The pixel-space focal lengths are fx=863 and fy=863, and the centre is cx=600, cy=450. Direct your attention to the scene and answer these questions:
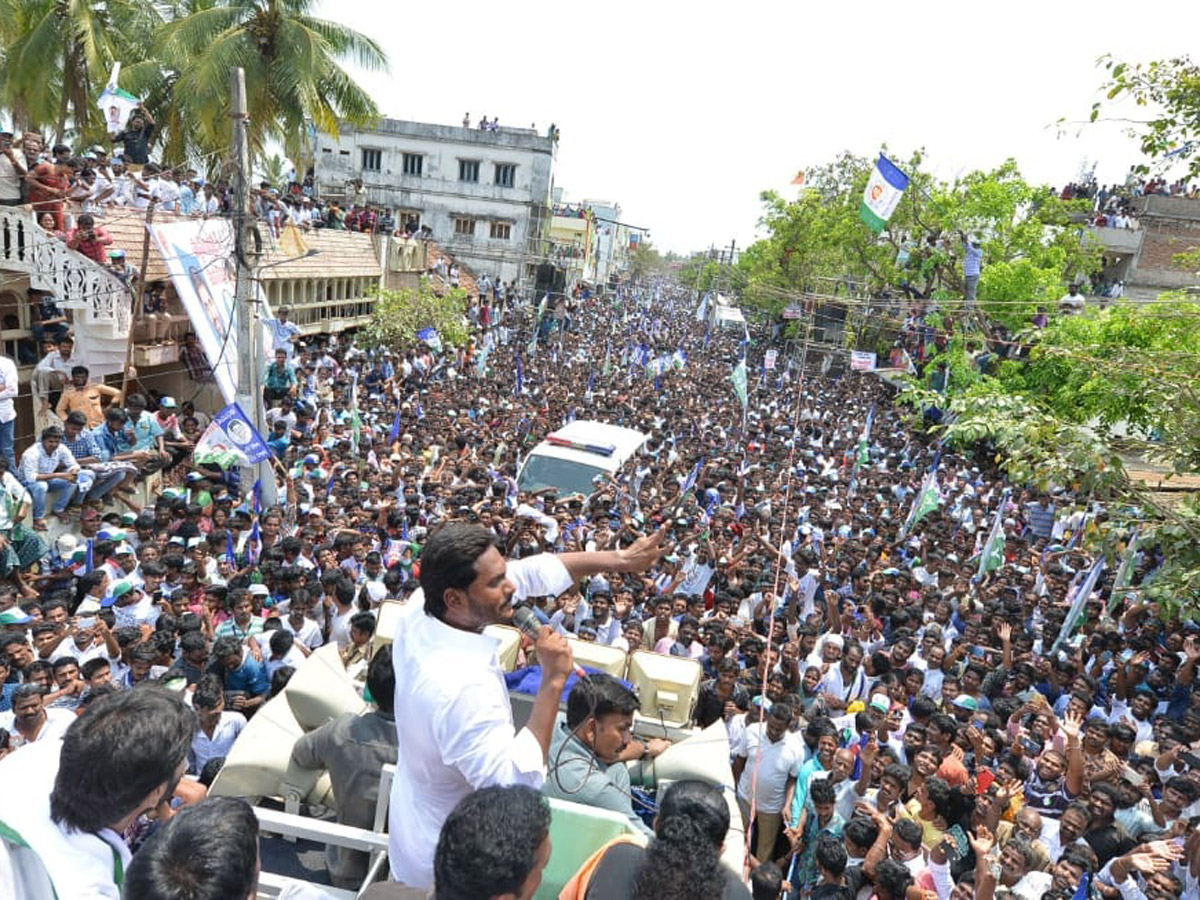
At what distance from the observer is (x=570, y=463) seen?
1211 cm

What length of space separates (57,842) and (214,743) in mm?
3118

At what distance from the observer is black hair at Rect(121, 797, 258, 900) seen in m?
1.66

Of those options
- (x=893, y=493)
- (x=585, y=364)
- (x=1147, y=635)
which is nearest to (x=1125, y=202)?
(x=585, y=364)

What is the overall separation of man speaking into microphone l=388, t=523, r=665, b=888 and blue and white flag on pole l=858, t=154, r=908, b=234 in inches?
675

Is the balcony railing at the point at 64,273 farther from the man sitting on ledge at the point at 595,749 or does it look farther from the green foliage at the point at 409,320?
the green foliage at the point at 409,320

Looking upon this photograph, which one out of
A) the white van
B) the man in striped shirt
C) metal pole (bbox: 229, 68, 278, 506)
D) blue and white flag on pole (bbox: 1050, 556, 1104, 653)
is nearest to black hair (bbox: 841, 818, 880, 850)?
blue and white flag on pole (bbox: 1050, 556, 1104, 653)

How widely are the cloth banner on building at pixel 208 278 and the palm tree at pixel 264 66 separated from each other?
774cm

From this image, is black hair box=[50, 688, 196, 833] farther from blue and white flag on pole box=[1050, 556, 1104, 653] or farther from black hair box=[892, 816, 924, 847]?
blue and white flag on pole box=[1050, 556, 1104, 653]

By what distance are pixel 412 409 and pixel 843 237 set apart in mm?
16635

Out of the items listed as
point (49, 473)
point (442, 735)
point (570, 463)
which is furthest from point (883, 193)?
point (442, 735)

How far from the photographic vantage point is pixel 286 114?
1802 cm

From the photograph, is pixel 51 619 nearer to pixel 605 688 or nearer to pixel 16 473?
pixel 16 473

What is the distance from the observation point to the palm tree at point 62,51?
60.7 feet

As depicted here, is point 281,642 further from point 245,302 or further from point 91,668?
point 245,302
